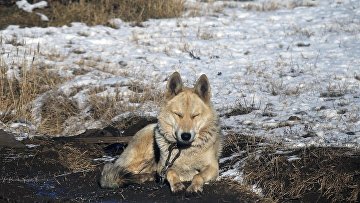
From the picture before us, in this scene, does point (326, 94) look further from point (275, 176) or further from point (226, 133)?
point (275, 176)

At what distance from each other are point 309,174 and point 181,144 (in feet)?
4.84

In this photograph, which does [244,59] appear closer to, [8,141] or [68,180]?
[8,141]

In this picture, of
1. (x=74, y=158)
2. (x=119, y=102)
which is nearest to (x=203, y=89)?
(x=74, y=158)

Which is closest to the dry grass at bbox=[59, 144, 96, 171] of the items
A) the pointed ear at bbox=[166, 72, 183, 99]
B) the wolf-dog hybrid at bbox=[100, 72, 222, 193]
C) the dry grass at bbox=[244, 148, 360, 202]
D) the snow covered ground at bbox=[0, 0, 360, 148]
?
the wolf-dog hybrid at bbox=[100, 72, 222, 193]

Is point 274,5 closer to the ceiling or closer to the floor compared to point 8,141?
closer to the ceiling

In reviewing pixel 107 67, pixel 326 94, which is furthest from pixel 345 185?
pixel 107 67

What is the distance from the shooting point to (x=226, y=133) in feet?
27.9

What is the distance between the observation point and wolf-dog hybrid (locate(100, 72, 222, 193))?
22.3ft

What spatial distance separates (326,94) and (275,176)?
3703mm

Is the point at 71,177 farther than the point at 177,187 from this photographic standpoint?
Yes

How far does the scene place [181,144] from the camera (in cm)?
708

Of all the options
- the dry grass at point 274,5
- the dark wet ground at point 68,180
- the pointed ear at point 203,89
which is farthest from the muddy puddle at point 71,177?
the dry grass at point 274,5

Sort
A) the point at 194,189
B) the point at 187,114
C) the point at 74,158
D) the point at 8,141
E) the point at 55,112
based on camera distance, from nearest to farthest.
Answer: the point at 194,189
the point at 187,114
the point at 74,158
the point at 8,141
the point at 55,112

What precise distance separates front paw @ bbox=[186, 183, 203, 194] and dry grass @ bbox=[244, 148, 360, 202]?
68 cm
